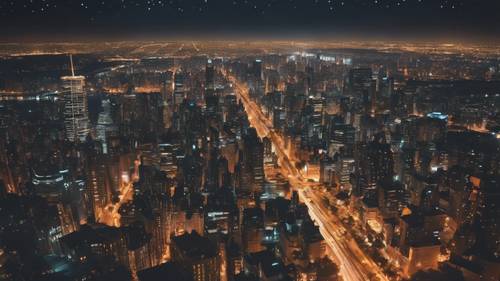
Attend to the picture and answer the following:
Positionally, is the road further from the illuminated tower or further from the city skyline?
the illuminated tower

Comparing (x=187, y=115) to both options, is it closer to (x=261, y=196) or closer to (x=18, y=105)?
(x=18, y=105)

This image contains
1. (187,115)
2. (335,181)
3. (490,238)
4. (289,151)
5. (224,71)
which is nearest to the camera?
(490,238)

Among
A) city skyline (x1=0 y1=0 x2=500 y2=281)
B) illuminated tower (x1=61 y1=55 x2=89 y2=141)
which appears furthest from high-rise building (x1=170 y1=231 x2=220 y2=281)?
illuminated tower (x1=61 y1=55 x2=89 y2=141)

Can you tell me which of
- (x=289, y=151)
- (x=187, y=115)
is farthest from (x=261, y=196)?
(x=187, y=115)

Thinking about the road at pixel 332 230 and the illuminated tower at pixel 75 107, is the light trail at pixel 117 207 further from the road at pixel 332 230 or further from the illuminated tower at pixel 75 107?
the road at pixel 332 230

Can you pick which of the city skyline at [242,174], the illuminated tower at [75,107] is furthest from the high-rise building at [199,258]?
the illuminated tower at [75,107]

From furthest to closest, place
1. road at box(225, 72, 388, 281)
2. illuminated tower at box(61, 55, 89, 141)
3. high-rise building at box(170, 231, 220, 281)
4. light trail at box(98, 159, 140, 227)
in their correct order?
illuminated tower at box(61, 55, 89, 141) < light trail at box(98, 159, 140, 227) < road at box(225, 72, 388, 281) < high-rise building at box(170, 231, 220, 281)

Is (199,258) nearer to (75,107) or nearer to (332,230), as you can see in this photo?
(332,230)

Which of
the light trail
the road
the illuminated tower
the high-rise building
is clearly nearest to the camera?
the high-rise building
